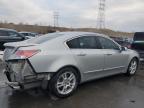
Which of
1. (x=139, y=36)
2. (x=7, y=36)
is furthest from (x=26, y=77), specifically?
(x=7, y=36)

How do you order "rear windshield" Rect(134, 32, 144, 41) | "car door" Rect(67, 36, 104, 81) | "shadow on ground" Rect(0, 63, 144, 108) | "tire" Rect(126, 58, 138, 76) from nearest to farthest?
1. "shadow on ground" Rect(0, 63, 144, 108)
2. "car door" Rect(67, 36, 104, 81)
3. "tire" Rect(126, 58, 138, 76)
4. "rear windshield" Rect(134, 32, 144, 41)

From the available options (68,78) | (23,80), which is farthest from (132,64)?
(23,80)

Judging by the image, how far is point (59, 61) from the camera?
16.1 feet

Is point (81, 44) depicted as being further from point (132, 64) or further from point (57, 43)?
point (132, 64)

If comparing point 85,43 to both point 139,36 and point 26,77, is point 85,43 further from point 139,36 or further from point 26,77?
point 139,36

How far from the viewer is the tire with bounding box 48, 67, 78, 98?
4863 mm

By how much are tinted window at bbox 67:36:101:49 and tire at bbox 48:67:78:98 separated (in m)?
0.63

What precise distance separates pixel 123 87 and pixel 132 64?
66.0 inches

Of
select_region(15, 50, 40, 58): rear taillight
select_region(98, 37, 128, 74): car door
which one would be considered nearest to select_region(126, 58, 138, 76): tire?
select_region(98, 37, 128, 74): car door

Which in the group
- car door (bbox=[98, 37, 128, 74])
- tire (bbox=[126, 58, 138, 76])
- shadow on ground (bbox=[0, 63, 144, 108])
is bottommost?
shadow on ground (bbox=[0, 63, 144, 108])

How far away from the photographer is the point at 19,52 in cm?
461

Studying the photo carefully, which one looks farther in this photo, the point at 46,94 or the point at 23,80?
the point at 46,94

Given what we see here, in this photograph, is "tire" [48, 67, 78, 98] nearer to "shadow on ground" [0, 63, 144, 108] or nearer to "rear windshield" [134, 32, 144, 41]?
"shadow on ground" [0, 63, 144, 108]

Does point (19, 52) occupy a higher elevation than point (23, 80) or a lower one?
higher
